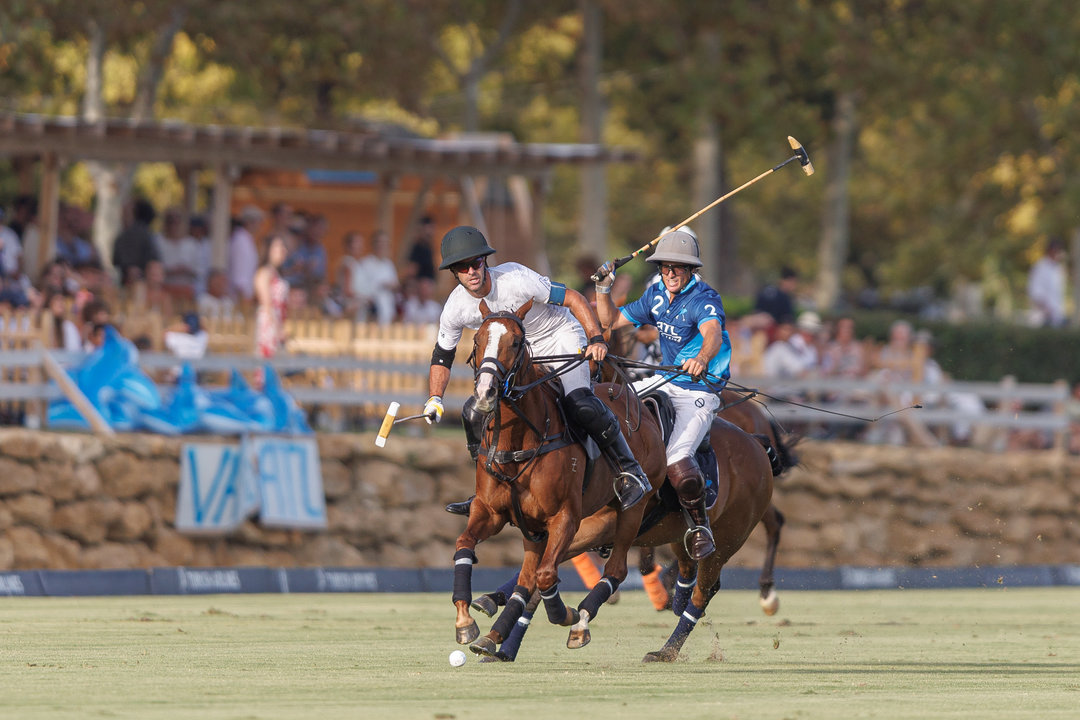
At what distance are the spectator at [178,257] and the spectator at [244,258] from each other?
0.34 meters

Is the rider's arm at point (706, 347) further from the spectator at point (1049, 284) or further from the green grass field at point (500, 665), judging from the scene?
the spectator at point (1049, 284)

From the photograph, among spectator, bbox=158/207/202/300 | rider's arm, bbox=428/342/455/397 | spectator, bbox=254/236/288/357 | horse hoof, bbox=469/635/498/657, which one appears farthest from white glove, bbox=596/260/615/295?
spectator, bbox=158/207/202/300

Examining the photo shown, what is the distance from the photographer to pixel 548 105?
119 feet

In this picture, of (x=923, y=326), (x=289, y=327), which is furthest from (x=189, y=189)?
(x=923, y=326)

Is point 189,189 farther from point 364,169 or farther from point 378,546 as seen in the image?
point 378,546

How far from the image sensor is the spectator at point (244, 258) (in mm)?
16172

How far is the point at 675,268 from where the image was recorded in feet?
29.3

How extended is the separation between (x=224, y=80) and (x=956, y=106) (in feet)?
41.4

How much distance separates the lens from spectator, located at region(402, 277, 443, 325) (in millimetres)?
→ 16266

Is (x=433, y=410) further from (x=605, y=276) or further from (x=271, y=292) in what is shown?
(x=271, y=292)

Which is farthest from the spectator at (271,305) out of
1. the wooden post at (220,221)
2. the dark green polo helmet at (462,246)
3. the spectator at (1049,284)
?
the spectator at (1049,284)

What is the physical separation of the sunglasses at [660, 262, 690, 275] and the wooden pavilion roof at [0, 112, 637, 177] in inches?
343

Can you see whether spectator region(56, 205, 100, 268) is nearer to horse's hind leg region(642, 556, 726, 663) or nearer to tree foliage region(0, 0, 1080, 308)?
tree foliage region(0, 0, 1080, 308)

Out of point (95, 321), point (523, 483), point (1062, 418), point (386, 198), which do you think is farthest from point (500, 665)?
point (386, 198)
